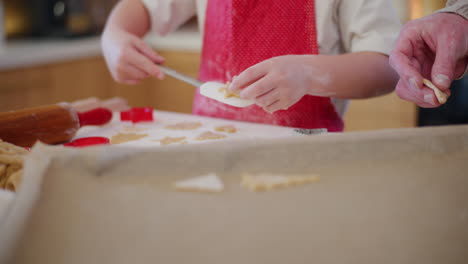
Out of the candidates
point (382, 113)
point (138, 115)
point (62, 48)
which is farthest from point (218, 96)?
point (62, 48)

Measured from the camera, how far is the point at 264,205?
0.40m

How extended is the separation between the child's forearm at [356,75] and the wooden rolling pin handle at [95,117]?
388mm

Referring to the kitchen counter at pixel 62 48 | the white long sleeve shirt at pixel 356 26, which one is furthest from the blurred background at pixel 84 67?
the white long sleeve shirt at pixel 356 26

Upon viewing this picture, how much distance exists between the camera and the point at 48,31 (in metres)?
2.11

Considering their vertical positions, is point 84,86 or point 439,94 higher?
point 439,94

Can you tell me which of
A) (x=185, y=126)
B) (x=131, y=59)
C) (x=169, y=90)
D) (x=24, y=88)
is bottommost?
(x=169, y=90)

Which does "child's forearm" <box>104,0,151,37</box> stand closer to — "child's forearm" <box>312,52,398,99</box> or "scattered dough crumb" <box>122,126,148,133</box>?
"scattered dough crumb" <box>122,126,148,133</box>

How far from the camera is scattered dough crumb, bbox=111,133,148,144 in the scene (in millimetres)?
754

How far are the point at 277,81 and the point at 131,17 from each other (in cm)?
51

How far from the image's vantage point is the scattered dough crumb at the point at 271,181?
419 mm

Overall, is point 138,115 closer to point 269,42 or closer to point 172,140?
point 172,140

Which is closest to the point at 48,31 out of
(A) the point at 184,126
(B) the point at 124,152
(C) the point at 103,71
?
(C) the point at 103,71

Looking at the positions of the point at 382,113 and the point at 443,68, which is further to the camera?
the point at 382,113

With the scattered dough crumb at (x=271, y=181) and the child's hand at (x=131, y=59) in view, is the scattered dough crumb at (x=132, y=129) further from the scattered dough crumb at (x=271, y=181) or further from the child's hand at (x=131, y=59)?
the scattered dough crumb at (x=271, y=181)
